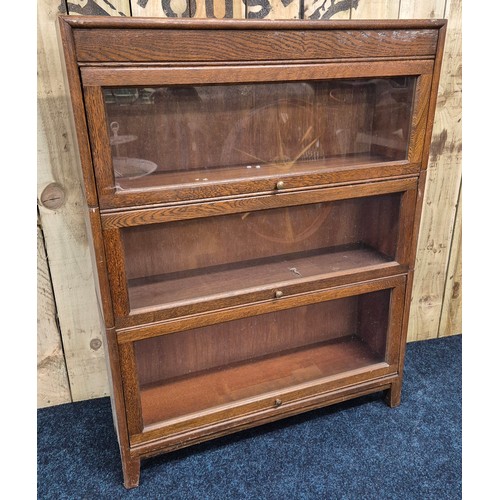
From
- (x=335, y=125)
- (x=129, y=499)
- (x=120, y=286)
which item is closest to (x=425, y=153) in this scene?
(x=335, y=125)

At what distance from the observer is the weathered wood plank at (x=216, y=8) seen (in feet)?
3.32

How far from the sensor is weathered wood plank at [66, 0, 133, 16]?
Result: 0.95 m

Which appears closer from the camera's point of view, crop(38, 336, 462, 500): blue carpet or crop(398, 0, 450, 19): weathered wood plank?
crop(38, 336, 462, 500): blue carpet

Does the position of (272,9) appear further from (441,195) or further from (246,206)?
(441,195)

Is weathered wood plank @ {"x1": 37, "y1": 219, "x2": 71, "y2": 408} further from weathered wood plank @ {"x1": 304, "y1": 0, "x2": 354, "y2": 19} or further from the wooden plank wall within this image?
weathered wood plank @ {"x1": 304, "y1": 0, "x2": 354, "y2": 19}

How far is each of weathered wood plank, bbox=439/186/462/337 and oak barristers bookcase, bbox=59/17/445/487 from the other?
1.34 ft

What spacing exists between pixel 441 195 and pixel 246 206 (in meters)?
0.71

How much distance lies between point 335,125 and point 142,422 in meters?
0.75

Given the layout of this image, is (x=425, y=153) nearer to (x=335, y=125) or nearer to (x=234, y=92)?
(x=335, y=125)

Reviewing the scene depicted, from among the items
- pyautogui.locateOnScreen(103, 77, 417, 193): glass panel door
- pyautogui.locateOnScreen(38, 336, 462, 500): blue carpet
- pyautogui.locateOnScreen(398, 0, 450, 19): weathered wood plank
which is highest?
pyautogui.locateOnScreen(398, 0, 450, 19): weathered wood plank

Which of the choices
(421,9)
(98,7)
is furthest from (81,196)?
(421,9)

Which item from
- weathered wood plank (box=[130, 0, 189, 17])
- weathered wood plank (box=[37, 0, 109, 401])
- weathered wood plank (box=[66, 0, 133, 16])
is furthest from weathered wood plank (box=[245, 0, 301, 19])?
weathered wood plank (box=[37, 0, 109, 401])

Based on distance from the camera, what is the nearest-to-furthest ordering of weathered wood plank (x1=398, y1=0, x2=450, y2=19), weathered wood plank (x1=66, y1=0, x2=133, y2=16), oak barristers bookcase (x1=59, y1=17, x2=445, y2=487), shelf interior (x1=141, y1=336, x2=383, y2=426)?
oak barristers bookcase (x1=59, y1=17, x2=445, y2=487) < weathered wood plank (x1=66, y1=0, x2=133, y2=16) < shelf interior (x1=141, y1=336, x2=383, y2=426) < weathered wood plank (x1=398, y1=0, x2=450, y2=19)

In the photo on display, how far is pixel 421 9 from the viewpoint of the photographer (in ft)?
3.84
